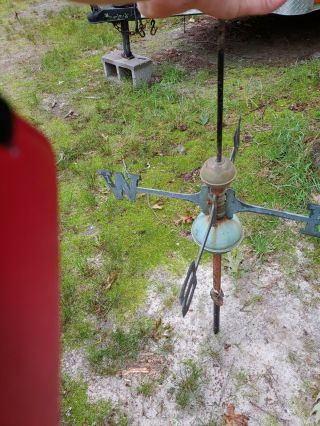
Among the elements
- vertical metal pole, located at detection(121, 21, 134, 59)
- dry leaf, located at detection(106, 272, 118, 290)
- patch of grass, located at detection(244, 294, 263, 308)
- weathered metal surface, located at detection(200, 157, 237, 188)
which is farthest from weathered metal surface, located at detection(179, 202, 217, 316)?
vertical metal pole, located at detection(121, 21, 134, 59)

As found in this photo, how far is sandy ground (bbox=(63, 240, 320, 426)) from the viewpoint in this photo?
2.13 meters

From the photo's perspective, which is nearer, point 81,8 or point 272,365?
point 272,365

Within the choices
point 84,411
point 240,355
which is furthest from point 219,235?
point 84,411

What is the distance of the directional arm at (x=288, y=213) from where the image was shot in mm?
1597

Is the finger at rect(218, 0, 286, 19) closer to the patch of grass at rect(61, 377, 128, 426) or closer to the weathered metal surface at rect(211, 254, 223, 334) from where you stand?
the weathered metal surface at rect(211, 254, 223, 334)

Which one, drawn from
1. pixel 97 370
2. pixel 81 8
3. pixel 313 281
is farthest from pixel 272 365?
pixel 81 8

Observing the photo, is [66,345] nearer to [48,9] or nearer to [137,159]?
[137,159]

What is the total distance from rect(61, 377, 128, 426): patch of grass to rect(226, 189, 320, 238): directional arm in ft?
4.11

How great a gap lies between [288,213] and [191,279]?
496mm

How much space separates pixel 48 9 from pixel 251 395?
317 inches

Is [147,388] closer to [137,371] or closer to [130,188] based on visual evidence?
[137,371]

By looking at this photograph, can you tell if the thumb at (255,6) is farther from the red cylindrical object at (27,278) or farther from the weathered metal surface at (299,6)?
the weathered metal surface at (299,6)

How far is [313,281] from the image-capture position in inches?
104

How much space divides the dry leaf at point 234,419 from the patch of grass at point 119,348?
60cm
